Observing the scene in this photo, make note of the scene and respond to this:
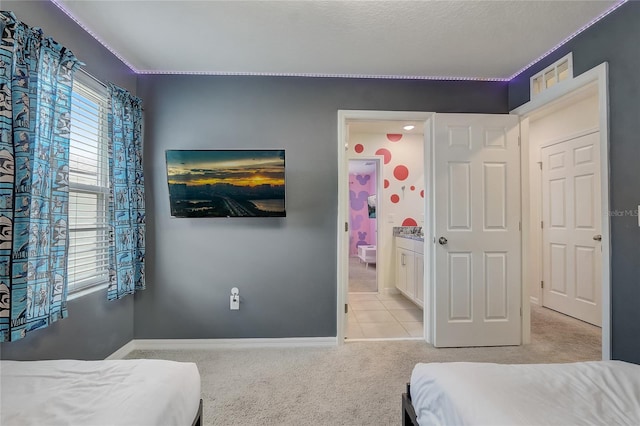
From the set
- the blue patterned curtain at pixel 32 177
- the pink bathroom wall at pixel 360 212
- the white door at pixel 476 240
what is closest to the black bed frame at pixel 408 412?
the white door at pixel 476 240

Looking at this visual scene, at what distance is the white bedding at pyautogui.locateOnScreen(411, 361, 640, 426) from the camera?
31.9 inches

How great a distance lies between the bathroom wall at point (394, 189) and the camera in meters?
4.18

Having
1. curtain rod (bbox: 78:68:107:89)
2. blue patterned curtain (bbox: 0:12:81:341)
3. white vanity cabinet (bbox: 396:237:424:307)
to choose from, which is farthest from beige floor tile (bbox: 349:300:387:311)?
curtain rod (bbox: 78:68:107:89)

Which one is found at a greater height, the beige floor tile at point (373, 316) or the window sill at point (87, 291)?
→ the window sill at point (87, 291)

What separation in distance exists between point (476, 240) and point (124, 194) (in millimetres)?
3056

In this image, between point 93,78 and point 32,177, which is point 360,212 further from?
point 32,177

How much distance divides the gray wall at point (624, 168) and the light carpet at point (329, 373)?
801 mm

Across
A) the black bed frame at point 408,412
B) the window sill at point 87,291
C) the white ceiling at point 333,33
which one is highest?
the white ceiling at point 333,33

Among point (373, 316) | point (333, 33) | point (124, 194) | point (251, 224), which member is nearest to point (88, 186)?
point (124, 194)

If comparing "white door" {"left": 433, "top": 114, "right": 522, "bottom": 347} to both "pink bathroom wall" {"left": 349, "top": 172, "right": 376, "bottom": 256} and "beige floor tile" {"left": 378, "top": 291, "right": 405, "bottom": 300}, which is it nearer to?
"beige floor tile" {"left": 378, "top": 291, "right": 405, "bottom": 300}

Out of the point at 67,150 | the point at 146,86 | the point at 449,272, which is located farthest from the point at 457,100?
the point at 67,150

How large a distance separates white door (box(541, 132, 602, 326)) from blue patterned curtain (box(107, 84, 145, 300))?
4.65m

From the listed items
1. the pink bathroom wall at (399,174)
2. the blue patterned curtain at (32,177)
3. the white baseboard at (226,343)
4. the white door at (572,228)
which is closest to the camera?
the blue patterned curtain at (32,177)

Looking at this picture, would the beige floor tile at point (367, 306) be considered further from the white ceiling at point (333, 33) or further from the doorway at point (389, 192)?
the white ceiling at point (333, 33)
